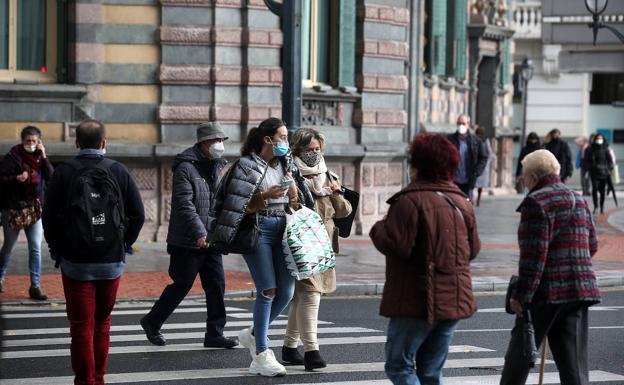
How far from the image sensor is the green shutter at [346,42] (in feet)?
73.0

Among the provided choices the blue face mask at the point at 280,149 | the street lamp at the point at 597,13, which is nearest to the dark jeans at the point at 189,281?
the blue face mask at the point at 280,149

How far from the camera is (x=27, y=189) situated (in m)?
14.1

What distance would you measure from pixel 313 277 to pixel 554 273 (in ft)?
8.27

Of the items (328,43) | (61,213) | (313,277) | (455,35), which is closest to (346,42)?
(328,43)

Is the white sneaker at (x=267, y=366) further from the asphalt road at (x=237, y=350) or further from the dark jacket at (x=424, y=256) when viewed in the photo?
the dark jacket at (x=424, y=256)

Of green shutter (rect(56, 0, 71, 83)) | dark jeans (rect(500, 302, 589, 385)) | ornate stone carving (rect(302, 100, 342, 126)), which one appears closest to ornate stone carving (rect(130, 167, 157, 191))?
green shutter (rect(56, 0, 71, 83))

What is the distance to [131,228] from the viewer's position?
29.4 feet

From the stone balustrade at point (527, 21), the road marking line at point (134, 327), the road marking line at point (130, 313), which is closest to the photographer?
the road marking line at point (134, 327)

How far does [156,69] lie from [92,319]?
11.6 metres

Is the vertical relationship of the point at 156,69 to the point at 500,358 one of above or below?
above

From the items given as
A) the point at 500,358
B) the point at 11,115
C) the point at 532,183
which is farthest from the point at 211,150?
the point at 11,115

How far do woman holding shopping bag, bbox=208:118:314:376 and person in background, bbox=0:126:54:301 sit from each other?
4.32 metres

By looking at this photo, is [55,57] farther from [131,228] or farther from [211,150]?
[131,228]

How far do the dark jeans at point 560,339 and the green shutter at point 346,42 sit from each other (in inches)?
571
